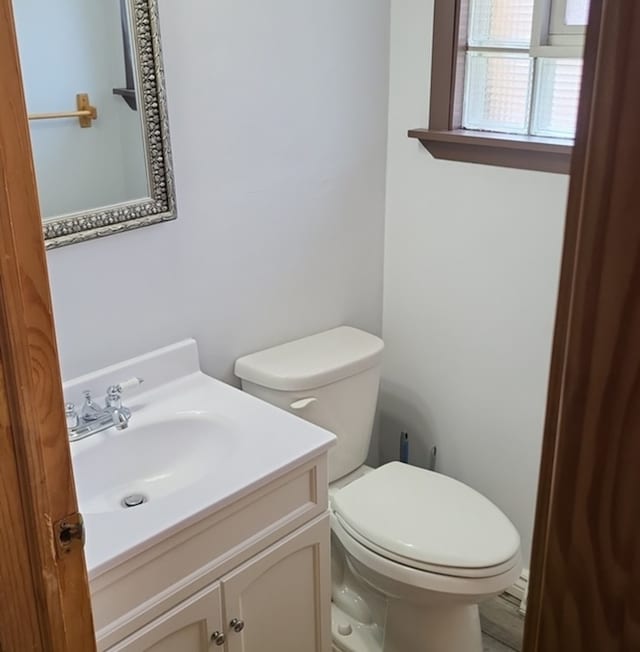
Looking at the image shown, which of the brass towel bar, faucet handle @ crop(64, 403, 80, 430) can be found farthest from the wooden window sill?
faucet handle @ crop(64, 403, 80, 430)

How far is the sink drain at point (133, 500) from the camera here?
1.54 m

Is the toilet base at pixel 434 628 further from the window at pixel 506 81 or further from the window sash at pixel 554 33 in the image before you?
the window sash at pixel 554 33

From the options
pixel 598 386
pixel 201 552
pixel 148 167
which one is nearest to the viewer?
pixel 598 386

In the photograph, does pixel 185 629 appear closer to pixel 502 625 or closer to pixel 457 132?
pixel 502 625

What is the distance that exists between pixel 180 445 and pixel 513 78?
48.2 inches

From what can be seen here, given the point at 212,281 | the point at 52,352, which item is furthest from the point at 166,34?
the point at 52,352

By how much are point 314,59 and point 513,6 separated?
1.66 ft

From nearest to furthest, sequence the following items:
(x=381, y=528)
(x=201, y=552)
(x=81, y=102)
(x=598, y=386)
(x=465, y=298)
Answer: (x=598, y=386)
(x=201, y=552)
(x=81, y=102)
(x=381, y=528)
(x=465, y=298)

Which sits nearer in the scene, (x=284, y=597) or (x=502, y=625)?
(x=284, y=597)

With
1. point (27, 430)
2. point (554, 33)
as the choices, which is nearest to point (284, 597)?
point (27, 430)

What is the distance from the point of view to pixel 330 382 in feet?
6.23

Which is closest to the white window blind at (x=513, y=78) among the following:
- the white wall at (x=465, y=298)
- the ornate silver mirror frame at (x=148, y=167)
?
the white wall at (x=465, y=298)

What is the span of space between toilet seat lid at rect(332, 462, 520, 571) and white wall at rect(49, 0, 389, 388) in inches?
18.4

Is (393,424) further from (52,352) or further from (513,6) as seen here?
(52,352)
